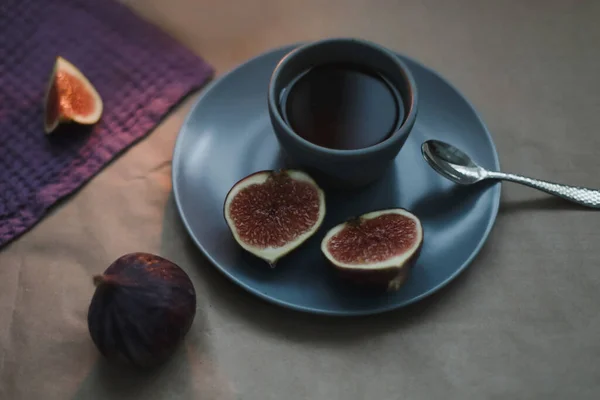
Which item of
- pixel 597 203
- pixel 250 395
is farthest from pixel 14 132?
pixel 597 203

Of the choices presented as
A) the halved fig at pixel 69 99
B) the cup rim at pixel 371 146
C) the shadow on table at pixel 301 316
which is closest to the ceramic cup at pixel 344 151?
the cup rim at pixel 371 146

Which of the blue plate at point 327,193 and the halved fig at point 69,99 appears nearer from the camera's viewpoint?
the blue plate at point 327,193

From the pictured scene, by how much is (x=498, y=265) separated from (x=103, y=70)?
0.73 m

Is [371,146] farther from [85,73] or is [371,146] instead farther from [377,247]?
[85,73]

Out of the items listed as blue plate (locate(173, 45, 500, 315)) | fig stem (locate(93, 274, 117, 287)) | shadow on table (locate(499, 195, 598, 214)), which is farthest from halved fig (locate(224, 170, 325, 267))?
shadow on table (locate(499, 195, 598, 214))

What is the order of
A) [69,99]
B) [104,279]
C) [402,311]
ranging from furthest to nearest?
[69,99], [402,311], [104,279]

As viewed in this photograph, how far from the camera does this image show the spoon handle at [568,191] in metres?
0.95

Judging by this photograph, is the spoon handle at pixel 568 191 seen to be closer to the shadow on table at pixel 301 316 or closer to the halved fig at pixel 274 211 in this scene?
the shadow on table at pixel 301 316

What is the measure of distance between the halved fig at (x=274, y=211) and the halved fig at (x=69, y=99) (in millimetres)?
315

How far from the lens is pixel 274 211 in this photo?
0.92m

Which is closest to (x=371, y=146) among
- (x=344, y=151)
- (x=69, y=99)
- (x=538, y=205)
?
(x=344, y=151)

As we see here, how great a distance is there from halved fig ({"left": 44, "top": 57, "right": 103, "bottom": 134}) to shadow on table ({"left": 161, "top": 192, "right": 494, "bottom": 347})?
32 centimetres

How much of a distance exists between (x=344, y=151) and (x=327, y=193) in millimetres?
122

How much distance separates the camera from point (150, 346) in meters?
0.80
